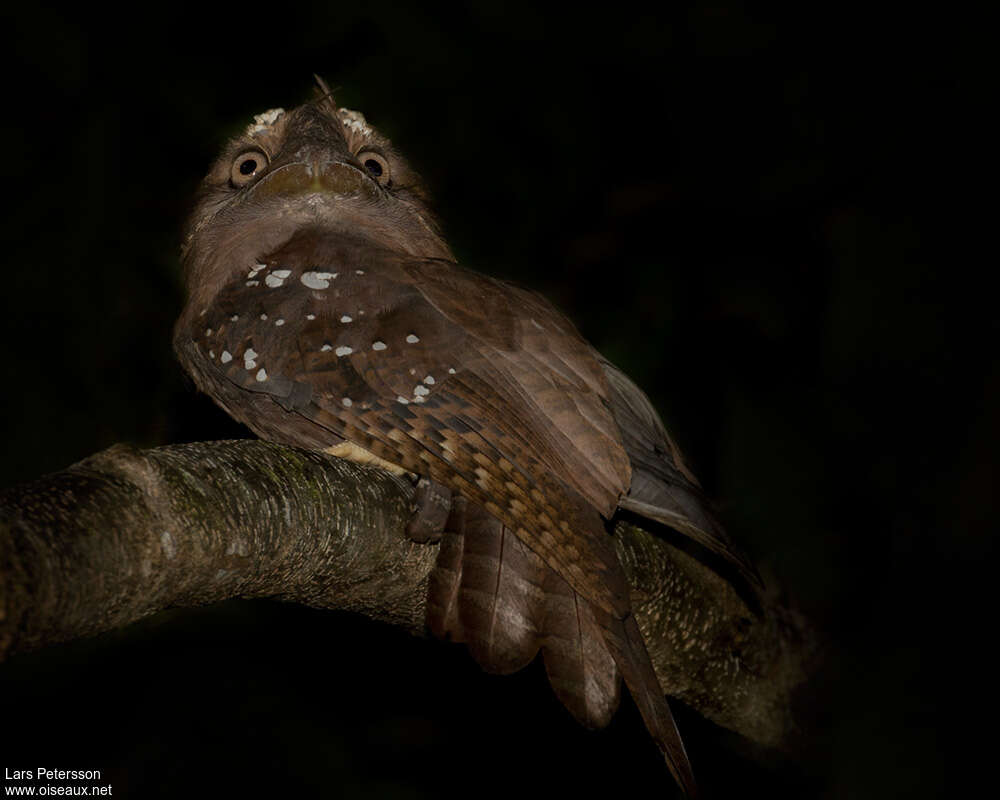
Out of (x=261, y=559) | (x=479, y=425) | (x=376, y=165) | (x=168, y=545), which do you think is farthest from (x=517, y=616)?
(x=376, y=165)

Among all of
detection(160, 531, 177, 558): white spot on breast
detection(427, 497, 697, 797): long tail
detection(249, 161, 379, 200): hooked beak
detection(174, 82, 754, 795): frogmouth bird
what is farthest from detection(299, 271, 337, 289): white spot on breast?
detection(160, 531, 177, 558): white spot on breast

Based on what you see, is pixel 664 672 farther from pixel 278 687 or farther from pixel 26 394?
pixel 26 394

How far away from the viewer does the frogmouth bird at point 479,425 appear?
1.78 m

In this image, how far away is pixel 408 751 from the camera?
129 inches

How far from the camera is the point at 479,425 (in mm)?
1868

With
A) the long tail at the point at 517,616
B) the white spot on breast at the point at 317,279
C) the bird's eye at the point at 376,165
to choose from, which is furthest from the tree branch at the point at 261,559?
the bird's eye at the point at 376,165

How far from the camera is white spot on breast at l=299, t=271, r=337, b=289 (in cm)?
213

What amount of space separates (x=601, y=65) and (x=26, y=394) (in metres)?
2.53

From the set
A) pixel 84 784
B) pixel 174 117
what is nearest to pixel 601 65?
pixel 174 117

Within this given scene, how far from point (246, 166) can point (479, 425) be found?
1410mm

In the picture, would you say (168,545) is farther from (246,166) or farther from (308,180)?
(246,166)

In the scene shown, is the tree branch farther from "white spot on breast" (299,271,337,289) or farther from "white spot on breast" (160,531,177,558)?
"white spot on breast" (299,271,337,289)

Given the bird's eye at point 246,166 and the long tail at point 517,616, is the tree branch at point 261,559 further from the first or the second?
the bird's eye at point 246,166

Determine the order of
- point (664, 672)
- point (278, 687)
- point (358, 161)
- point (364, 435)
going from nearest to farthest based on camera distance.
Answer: point (364, 435), point (664, 672), point (358, 161), point (278, 687)
